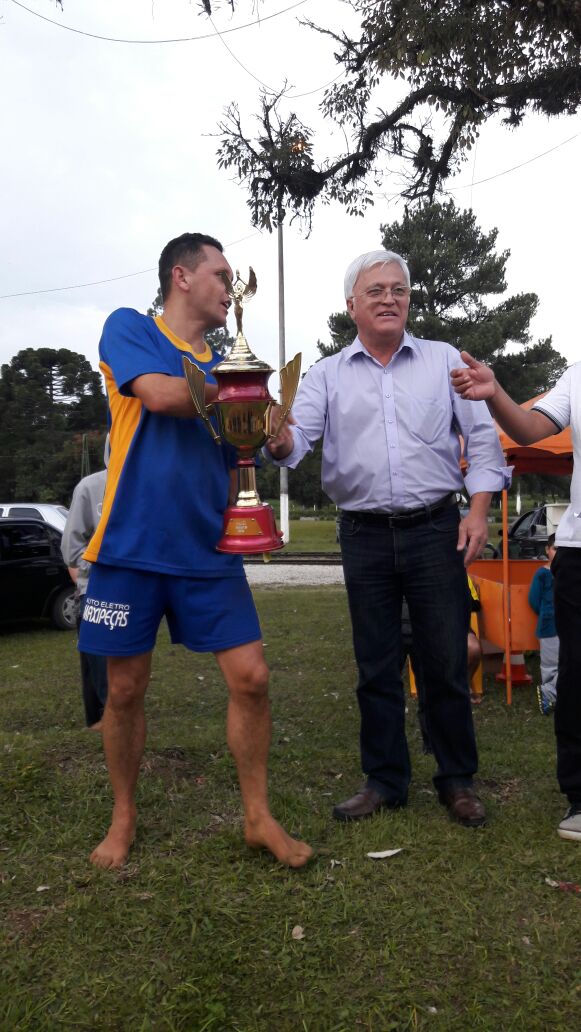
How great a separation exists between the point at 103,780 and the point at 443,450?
207cm

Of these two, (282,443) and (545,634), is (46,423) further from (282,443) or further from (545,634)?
(282,443)

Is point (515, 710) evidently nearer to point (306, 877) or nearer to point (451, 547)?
point (451, 547)

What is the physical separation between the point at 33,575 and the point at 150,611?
7182 mm

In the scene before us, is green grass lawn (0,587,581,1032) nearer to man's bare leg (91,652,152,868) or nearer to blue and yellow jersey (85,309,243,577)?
man's bare leg (91,652,152,868)

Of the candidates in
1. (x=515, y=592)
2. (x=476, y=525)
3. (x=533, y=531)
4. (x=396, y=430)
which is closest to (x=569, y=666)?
(x=476, y=525)

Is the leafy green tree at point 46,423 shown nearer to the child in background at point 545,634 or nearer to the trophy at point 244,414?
the child in background at point 545,634

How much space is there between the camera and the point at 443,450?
138 inches

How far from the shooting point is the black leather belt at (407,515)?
3447 mm

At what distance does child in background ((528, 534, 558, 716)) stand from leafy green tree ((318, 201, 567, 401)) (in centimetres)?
2706

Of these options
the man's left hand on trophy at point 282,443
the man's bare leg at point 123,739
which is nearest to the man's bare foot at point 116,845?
the man's bare leg at point 123,739

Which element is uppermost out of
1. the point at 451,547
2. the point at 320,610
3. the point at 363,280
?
the point at 363,280

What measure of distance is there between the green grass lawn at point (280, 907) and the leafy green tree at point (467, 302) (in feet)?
97.0

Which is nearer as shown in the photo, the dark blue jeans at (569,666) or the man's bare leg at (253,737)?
the man's bare leg at (253,737)

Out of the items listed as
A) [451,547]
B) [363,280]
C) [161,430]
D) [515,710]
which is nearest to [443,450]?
[451,547]
